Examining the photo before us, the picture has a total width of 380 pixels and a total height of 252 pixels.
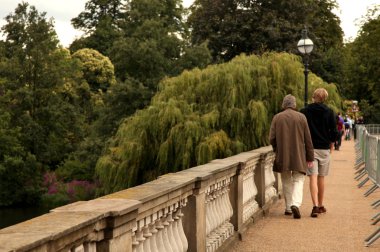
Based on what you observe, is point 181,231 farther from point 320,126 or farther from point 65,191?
point 65,191

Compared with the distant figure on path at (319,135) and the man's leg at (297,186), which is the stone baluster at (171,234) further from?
the distant figure on path at (319,135)

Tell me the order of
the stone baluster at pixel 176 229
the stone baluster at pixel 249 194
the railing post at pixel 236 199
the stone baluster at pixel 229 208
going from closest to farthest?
1. the stone baluster at pixel 176 229
2. the stone baluster at pixel 229 208
3. the railing post at pixel 236 199
4. the stone baluster at pixel 249 194

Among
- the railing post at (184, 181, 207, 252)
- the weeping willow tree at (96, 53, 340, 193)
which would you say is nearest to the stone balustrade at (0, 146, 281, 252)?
the railing post at (184, 181, 207, 252)

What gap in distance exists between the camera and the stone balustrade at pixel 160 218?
138 inches

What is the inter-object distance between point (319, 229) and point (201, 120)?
14306 millimetres

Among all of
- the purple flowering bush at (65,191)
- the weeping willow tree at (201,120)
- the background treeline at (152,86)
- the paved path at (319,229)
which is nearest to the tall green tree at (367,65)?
the background treeline at (152,86)

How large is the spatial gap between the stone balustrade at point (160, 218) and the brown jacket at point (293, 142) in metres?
0.47

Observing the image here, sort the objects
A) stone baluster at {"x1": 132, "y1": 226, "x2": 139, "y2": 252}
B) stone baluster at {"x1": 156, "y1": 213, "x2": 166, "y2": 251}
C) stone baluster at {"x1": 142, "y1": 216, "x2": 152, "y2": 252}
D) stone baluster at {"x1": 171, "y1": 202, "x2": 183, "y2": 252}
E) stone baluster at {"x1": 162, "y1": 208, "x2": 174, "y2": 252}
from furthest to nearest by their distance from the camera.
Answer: stone baluster at {"x1": 171, "y1": 202, "x2": 183, "y2": 252} < stone baluster at {"x1": 162, "y1": 208, "x2": 174, "y2": 252} < stone baluster at {"x1": 156, "y1": 213, "x2": 166, "y2": 251} < stone baluster at {"x1": 142, "y1": 216, "x2": 152, "y2": 252} < stone baluster at {"x1": 132, "y1": 226, "x2": 139, "y2": 252}

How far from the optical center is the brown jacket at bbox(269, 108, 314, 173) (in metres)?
10.6

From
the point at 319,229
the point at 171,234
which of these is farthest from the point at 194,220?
the point at 319,229

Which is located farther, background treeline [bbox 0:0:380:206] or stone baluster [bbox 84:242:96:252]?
background treeline [bbox 0:0:380:206]

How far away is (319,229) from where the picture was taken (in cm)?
989

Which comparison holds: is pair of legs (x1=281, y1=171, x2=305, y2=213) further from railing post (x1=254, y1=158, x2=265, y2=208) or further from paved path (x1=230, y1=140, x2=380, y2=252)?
railing post (x1=254, y1=158, x2=265, y2=208)

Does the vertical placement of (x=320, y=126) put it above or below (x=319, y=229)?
above
